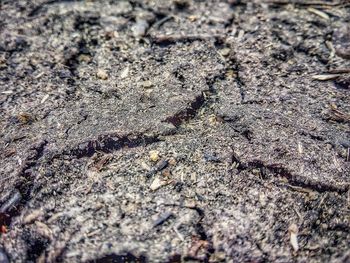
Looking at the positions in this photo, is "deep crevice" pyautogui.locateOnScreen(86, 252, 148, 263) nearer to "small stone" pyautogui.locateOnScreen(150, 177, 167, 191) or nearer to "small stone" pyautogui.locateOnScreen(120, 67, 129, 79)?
"small stone" pyautogui.locateOnScreen(150, 177, 167, 191)

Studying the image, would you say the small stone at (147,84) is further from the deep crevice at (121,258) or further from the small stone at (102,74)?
the deep crevice at (121,258)

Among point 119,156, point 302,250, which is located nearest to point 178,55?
point 119,156

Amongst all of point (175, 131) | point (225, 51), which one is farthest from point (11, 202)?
point (225, 51)

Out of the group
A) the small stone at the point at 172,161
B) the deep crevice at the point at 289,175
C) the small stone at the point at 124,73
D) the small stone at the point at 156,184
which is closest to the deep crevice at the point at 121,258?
the small stone at the point at 156,184

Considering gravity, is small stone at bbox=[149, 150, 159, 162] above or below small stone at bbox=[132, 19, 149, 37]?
below

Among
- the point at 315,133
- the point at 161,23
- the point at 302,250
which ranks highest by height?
the point at 161,23

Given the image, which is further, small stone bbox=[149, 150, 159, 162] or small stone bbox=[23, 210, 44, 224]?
small stone bbox=[149, 150, 159, 162]

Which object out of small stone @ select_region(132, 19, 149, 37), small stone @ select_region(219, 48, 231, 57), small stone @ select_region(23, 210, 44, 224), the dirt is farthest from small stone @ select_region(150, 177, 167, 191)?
small stone @ select_region(132, 19, 149, 37)

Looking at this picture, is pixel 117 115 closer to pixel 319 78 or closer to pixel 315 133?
pixel 315 133

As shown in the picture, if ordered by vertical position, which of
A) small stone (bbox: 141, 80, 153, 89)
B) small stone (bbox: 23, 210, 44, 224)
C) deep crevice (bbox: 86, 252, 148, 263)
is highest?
small stone (bbox: 141, 80, 153, 89)
